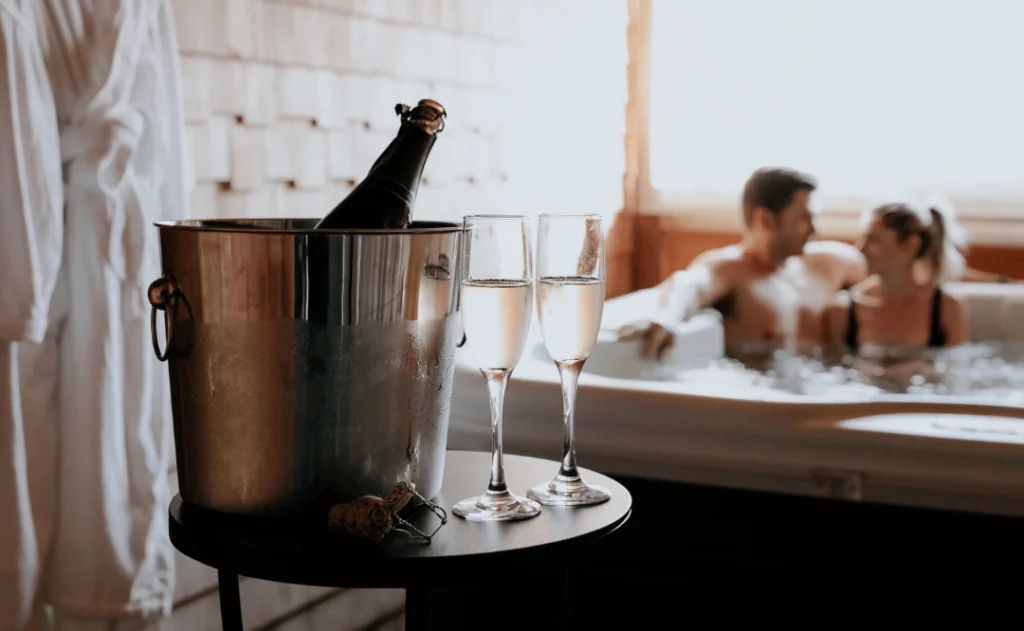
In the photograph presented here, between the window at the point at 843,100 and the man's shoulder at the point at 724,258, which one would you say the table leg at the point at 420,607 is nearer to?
the man's shoulder at the point at 724,258

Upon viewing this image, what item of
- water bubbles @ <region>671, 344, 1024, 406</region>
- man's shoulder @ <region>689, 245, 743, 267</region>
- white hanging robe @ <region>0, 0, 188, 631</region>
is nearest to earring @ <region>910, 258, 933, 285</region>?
water bubbles @ <region>671, 344, 1024, 406</region>

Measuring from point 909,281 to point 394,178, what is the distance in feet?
8.89

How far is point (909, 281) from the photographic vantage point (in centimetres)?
347

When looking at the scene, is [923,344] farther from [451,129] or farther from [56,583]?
[56,583]

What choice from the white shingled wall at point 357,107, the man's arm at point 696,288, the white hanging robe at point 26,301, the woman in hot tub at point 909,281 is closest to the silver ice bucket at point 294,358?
the white hanging robe at point 26,301

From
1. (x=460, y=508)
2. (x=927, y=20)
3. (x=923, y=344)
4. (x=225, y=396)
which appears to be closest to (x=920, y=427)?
(x=460, y=508)

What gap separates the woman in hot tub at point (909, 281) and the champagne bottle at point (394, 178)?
2606mm

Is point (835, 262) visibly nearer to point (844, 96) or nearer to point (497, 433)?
point (844, 96)

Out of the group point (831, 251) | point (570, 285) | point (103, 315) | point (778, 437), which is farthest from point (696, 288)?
point (570, 285)

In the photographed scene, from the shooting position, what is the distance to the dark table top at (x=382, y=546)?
0.89 meters

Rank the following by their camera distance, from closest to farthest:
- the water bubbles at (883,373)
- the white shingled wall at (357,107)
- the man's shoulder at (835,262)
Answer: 1. the white shingled wall at (357,107)
2. the water bubbles at (883,373)
3. the man's shoulder at (835,262)

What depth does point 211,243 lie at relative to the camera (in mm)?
954

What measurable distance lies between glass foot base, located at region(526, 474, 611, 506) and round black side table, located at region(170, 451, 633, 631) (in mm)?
12

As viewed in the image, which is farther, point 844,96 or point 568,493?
point 844,96
